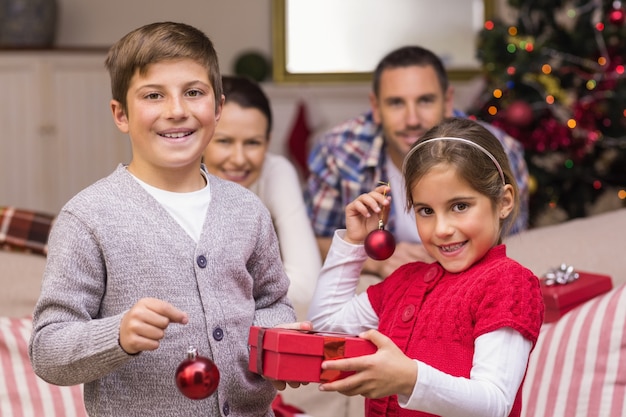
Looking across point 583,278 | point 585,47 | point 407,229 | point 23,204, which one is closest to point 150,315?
point 583,278

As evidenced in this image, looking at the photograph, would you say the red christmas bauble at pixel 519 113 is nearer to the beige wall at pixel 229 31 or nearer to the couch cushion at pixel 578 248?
the couch cushion at pixel 578 248

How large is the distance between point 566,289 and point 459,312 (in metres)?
0.83

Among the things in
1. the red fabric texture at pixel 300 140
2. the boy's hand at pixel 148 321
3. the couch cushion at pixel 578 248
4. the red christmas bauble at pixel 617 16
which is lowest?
the red fabric texture at pixel 300 140

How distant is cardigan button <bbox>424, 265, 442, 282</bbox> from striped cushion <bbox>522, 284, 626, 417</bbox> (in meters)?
0.60

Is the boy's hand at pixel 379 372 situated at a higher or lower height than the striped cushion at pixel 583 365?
higher

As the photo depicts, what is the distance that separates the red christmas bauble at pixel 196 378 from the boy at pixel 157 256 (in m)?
0.13

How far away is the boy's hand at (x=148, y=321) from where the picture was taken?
1.14 meters

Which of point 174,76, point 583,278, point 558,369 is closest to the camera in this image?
point 174,76

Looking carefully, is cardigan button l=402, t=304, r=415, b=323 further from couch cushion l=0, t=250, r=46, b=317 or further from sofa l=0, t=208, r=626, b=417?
couch cushion l=0, t=250, r=46, b=317

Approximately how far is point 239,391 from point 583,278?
3.51ft

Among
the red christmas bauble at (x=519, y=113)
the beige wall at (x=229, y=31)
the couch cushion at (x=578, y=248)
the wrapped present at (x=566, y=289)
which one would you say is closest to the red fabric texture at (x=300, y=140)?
the beige wall at (x=229, y=31)

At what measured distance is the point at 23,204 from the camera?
193 inches

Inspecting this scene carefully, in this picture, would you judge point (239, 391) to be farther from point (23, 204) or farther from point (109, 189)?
point (23, 204)

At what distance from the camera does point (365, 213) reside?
154 centimetres
